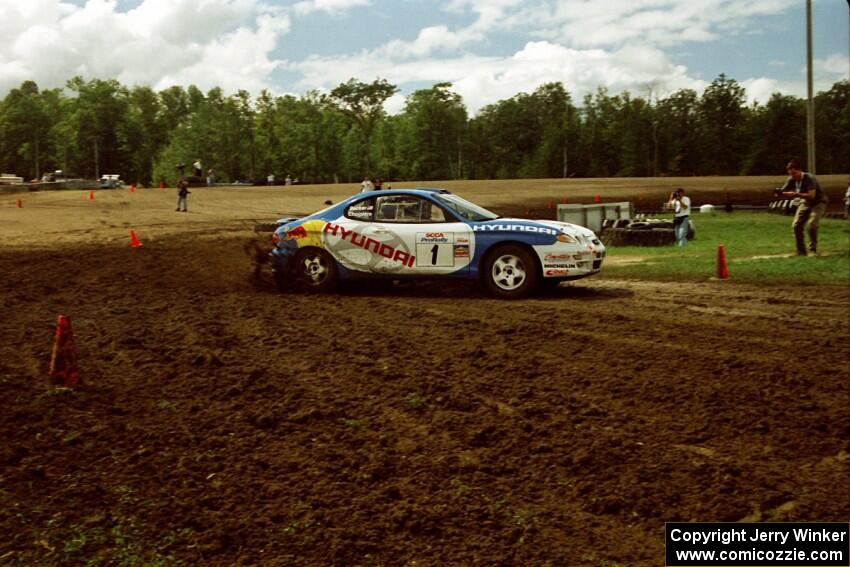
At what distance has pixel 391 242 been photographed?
467 inches

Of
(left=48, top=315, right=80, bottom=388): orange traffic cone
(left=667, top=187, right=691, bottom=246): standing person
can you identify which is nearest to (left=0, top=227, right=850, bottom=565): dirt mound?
(left=48, top=315, right=80, bottom=388): orange traffic cone

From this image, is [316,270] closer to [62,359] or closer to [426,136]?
[62,359]

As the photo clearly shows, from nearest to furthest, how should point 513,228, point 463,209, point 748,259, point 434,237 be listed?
point 513,228 < point 434,237 < point 463,209 < point 748,259

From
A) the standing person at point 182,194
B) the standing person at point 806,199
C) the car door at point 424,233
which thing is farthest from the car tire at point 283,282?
the standing person at point 182,194

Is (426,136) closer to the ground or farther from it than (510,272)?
farther from it

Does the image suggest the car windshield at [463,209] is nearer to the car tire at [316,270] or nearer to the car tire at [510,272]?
the car tire at [510,272]

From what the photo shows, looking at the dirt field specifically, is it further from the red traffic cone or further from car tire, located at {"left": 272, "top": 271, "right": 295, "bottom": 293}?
the red traffic cone

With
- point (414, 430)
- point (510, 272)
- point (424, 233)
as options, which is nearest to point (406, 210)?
point (424, 233)

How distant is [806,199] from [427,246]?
7.51 metres

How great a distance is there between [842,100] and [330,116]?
64.3m

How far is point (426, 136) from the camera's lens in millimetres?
118312

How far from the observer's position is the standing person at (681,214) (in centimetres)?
1941

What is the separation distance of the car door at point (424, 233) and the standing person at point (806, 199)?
6.94 meters

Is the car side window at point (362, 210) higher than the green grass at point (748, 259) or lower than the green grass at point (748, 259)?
higher
